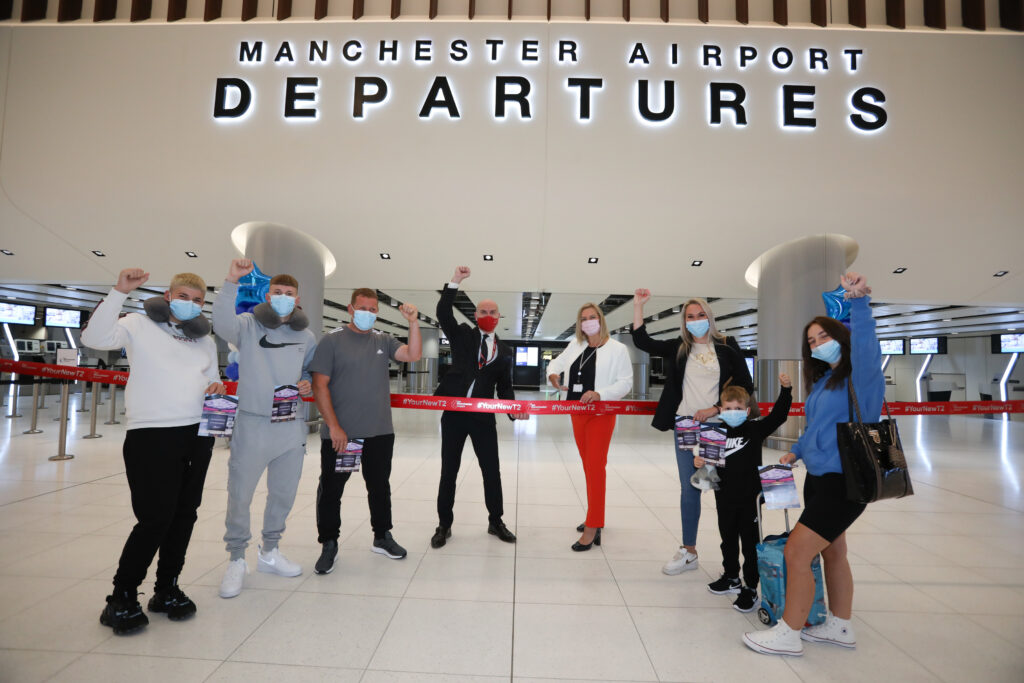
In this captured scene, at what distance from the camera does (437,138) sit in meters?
6.07

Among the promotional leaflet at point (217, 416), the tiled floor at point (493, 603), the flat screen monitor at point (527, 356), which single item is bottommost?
the tiled floor at point (493, 603)

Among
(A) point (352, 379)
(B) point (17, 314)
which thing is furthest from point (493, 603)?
(B) point (17, 314)

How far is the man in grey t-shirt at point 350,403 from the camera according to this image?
109 inches

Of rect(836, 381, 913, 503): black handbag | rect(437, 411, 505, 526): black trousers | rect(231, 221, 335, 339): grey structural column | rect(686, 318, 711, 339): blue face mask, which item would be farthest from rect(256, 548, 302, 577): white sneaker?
rect(231, 221, 335, 339): grey structural column

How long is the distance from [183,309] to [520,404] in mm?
2124

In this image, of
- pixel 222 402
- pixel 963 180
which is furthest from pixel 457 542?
pixel 963 180

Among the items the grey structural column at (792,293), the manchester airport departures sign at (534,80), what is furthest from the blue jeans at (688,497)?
the grey structural column at (792,293)

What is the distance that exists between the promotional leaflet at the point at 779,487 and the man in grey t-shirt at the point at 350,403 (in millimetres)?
1936

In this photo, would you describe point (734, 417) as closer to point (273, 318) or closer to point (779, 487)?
point (779, 487)

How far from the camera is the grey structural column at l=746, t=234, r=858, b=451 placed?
23.5 ft

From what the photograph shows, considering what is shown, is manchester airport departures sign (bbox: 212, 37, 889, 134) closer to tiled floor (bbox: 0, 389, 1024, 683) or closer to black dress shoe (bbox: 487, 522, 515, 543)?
tiled floor (bbox: 0, 389, 1024, 683)

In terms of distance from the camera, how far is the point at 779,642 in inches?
78.6

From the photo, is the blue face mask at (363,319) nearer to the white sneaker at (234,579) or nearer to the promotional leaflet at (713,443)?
the white sneaker at (234,579)

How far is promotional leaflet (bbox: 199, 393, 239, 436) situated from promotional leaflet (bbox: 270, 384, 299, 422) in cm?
22
